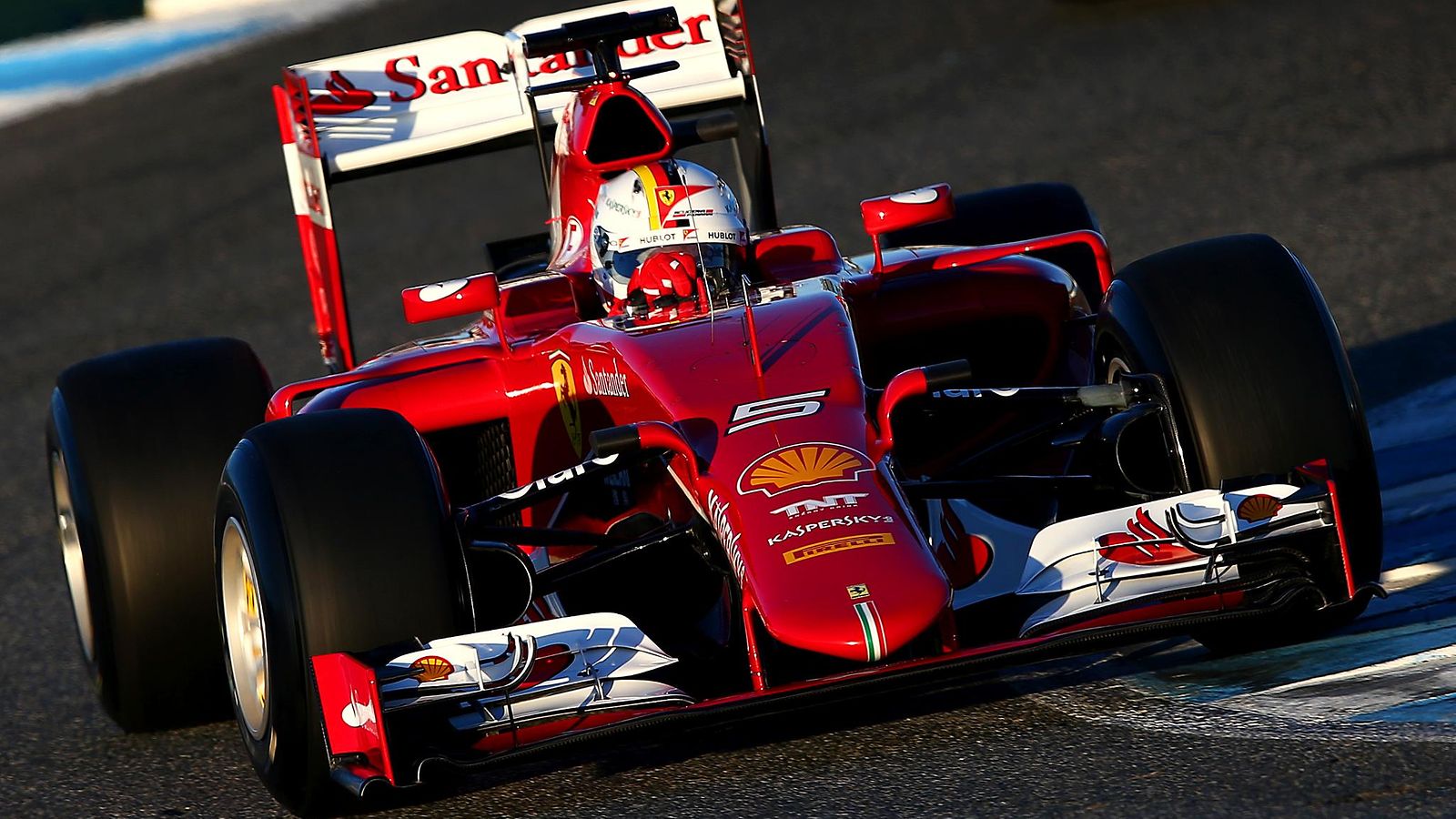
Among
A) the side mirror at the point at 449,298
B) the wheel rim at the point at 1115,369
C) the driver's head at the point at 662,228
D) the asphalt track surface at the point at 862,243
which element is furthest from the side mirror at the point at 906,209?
the asphalt track surface at the point at 862,243

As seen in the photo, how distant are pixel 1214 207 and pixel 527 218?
15.1 ft

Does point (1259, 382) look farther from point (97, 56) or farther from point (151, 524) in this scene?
point (97, 56)

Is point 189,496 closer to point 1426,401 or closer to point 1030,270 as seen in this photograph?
point 1030,270

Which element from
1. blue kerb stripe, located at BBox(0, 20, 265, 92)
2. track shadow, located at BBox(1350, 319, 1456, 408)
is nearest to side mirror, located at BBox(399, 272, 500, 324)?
track shadow, located at BBox(1350, 319, 1456, 408)

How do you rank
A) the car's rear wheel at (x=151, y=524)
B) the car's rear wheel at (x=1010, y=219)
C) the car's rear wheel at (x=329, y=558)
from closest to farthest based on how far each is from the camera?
the car's rear wheel at (x=329, y=558), the car's rear wheel at (x=151, y=524), the car's rear wheel at (x=1010, y=219)

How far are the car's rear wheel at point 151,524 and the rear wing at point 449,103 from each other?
1490 millimetres

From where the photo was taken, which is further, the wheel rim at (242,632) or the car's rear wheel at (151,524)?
the car's rear wheel at (151,524)

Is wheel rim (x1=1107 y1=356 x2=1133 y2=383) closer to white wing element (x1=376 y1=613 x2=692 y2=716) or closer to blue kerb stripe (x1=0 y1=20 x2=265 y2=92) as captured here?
white wing element (x1=376 y1=613 x2=692 y2=716)

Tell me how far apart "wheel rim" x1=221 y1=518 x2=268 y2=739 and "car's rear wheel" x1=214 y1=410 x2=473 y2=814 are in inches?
6.6

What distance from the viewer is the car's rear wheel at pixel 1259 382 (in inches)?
195

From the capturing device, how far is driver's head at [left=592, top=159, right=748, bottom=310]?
6098 millimetres

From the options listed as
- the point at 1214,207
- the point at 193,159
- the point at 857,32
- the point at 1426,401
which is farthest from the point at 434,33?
the point at 1426,401

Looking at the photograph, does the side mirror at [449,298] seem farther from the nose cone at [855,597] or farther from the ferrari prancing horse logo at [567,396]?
the nose cone at [855,597]

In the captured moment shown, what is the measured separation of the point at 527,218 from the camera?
13.9 metres
